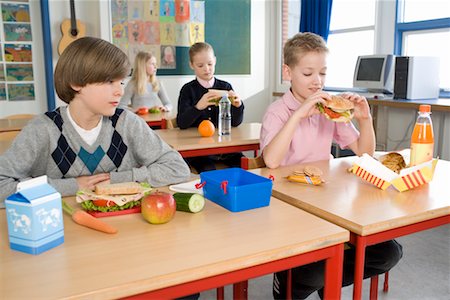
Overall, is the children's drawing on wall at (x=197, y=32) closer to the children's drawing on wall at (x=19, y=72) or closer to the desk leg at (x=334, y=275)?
the children's drawing on wall at (x=19, y=72)

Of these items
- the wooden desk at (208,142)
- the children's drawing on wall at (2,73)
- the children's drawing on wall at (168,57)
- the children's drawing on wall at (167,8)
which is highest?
the children's drawing on wall at (167,8)

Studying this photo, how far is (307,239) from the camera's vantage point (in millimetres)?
1070

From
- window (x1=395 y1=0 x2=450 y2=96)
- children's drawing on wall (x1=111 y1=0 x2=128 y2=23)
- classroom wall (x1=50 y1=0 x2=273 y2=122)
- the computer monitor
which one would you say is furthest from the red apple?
classroom wall (x1=50 y1=0 x2=273 y2=122)

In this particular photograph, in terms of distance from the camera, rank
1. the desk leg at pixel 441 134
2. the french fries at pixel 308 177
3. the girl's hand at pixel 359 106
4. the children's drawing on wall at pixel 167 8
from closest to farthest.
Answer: the french fries at pixel 308 177 < the girl's hand at pixel 359 106 < the desk leg at pixel 441 134 < the children's drawing on wall at pixel 167 8

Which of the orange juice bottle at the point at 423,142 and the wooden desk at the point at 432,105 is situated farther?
the wooden desk at the point at 432,105

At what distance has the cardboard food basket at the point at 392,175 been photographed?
4.91ft

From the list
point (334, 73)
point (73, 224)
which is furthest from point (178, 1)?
point (73, 224)

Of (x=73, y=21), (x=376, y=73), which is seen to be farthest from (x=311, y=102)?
(x=73, y=21)

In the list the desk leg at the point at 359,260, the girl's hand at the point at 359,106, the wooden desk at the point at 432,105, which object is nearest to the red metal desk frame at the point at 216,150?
the girl's hand at the point at 359,106

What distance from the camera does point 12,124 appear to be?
3.42m

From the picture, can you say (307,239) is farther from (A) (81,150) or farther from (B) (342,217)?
(A) (81,150)

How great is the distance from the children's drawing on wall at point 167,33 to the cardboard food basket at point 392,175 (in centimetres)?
473

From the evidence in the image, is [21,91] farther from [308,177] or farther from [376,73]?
[308,177]

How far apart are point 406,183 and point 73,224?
1.07m
